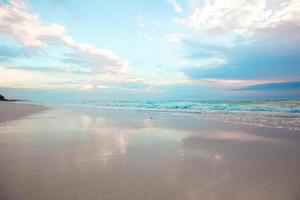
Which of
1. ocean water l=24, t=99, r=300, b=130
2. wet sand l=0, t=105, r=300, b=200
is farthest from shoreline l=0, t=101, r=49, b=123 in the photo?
ocean water l=24, t=99, r=300, b=130

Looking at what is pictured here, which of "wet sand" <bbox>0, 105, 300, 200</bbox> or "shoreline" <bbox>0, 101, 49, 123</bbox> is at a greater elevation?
"shoreline" <bbox>0, 101, 49, 123</bbox>

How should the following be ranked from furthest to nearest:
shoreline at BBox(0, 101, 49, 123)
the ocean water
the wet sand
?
shoreline at BBox(0, 101, 49, 123), the ocean water, the wet sand

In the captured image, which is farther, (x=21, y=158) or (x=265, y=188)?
(x=21, y=158)

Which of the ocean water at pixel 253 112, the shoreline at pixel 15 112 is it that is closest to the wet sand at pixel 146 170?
the ocean water at pixel 253 112

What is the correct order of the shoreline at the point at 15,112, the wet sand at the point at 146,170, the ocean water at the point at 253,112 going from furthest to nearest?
the shoreline at the point at 15,112 < the ocean water at the point at 253,112 < the wet sand at the point at 146,170

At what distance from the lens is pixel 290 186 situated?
12.0 ft

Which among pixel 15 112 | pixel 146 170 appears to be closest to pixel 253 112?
pixel 146 170

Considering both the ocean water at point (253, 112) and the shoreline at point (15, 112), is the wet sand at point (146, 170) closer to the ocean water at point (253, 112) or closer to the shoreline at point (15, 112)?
the ocean water at point (253, 112)

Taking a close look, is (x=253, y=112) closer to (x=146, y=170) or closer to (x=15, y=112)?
(x=146, y=170)

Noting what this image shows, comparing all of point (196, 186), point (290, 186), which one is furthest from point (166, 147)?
point (290, 186)

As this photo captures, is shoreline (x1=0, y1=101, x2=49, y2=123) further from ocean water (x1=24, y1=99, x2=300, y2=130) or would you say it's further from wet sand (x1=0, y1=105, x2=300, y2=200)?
ocean water (x1=24, y1=99, x2=300, y2=130)

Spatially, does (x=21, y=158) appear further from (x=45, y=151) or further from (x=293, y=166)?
(x=293, y=166)

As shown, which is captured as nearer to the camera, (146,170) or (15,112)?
(146,170)

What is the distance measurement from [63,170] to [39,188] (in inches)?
35.0
